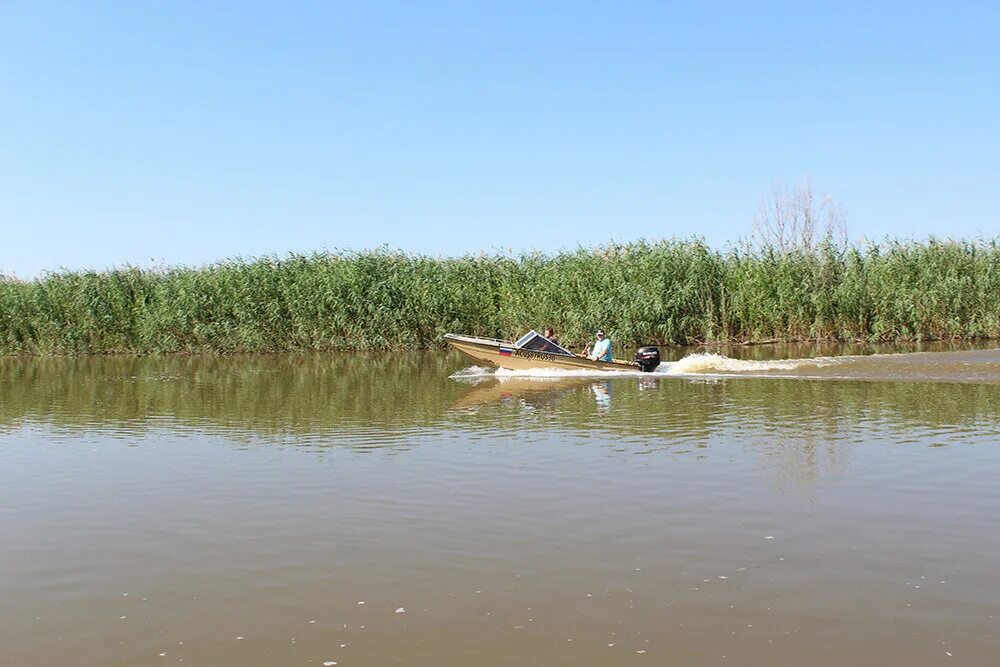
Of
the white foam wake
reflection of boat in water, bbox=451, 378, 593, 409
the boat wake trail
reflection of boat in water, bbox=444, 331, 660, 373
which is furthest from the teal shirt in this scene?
the white foam wake

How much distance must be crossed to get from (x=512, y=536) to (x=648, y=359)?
54.8 ft

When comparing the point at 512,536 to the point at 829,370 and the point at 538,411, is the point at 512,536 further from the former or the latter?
the point at 829,370

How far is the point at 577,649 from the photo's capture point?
6.30 meters

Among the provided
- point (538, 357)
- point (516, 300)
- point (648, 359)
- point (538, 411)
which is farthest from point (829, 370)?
point (516, 300)

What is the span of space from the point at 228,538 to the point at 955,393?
1617cm

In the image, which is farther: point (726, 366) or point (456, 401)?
point (726, 366)

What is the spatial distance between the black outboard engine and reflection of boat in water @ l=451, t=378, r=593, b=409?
1.51 metres

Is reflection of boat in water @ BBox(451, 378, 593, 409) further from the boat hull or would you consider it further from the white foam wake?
the white foam wake

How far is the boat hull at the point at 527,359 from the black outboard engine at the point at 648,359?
0.38 metres

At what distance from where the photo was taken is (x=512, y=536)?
902 centimetres

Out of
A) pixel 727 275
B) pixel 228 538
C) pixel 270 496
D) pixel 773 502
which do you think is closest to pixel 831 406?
pixel 773 502

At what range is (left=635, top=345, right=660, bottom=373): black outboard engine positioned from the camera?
25219 mm

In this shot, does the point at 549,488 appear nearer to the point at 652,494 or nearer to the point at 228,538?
the point at 652,494

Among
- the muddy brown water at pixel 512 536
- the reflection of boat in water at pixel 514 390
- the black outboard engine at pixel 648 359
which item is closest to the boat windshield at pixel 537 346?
the reflection of boat in water at pixel 514 390
